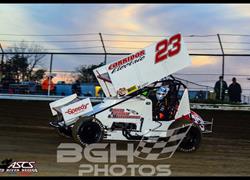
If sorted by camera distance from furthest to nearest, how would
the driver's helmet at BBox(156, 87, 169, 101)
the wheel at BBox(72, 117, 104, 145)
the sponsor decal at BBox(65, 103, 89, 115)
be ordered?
the driver's helmet at BBox(156, 87, 169, 101) < the sponsor decal at BBox(65, 103, 89, 115) < the wheel at BBox(72, 117, 104, 145)

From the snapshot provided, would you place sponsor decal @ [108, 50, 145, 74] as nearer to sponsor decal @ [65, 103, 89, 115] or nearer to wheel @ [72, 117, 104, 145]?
sponsor decal @ [65, 103, 89, 115]

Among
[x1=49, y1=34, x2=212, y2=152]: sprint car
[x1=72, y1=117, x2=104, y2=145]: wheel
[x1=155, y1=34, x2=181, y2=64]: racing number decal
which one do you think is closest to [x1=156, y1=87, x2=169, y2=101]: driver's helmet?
[x1=49, y1=34, x2=212, y2=152]: sprint car

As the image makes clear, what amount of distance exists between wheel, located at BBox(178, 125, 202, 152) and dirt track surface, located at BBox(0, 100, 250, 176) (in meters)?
0.17

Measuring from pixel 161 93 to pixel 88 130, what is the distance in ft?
6.30

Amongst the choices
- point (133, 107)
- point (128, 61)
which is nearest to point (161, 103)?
point (133, 107)

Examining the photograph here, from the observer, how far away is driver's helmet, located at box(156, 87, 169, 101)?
1002 centimetres

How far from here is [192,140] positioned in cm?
980

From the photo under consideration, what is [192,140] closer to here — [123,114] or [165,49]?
[123,114]

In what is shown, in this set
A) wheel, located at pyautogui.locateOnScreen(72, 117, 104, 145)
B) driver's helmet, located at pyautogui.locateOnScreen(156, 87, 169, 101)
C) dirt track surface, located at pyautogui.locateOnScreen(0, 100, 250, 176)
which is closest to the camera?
dirt track surface, located at pyautogui.locateOnScreen(0, 100, 250, 176)

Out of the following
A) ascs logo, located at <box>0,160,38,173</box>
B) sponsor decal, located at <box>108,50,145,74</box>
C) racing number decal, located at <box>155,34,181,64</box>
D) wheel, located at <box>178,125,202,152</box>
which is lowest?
ascs logo, located at <box>0,160,38,173</box>

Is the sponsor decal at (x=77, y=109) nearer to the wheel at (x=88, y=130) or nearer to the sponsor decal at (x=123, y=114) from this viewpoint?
the wheel at (x=88, y=130)

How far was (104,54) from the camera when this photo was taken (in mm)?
16125

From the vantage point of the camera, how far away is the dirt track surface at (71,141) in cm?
787

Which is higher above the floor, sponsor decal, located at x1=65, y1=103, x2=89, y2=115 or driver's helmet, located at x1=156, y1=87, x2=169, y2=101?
driver's helmet, located at x1=156, y1=87, x2=169, y2=101
